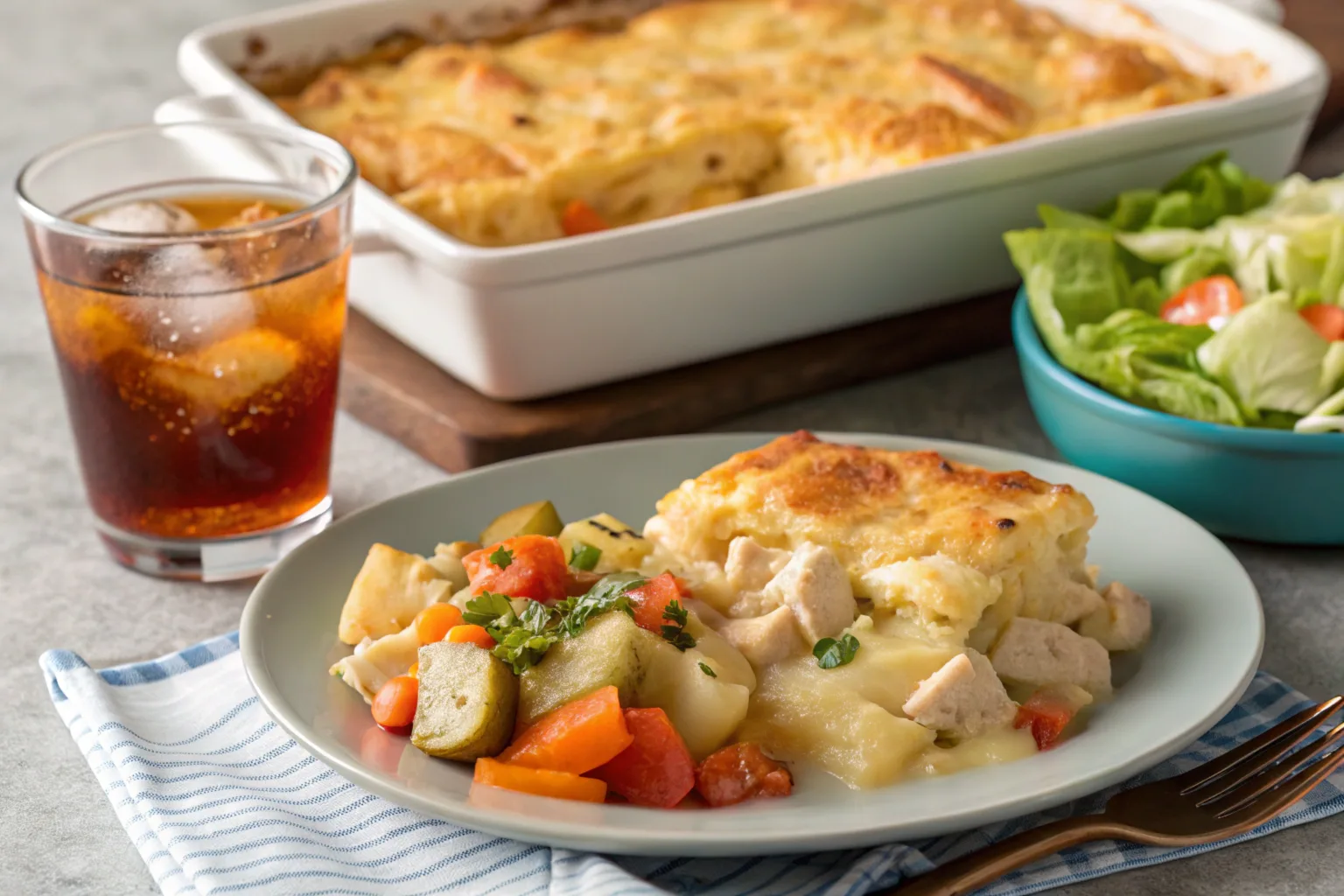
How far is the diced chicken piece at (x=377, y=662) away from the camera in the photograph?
2084 mm

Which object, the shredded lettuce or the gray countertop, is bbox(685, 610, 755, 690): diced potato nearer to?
the gray countertop

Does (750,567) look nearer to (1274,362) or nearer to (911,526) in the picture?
(911,526)

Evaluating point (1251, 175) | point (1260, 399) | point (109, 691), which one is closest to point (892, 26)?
point (1251, 175)

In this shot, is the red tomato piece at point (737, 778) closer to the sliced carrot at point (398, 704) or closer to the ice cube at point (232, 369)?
the sliced carrot at point (398, 704)

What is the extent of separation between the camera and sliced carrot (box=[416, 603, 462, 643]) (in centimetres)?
209

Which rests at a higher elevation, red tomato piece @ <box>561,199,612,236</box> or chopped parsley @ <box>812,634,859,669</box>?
chopped parsley @ <box>812,634,859,669</box>

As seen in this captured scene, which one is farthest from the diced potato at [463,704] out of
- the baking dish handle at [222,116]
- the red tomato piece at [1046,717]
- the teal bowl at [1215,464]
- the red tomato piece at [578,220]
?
the red tomato piece at [578,220]

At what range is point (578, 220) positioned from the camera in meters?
3.29

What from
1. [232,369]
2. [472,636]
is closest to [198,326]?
[232,369]

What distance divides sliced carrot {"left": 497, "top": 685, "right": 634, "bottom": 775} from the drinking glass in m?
0.90

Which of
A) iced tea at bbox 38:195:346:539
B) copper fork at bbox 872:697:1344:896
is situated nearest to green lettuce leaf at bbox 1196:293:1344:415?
copper fork at bbox 872:697:1344:896

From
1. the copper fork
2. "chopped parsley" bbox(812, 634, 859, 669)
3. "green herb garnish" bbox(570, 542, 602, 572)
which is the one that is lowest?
the copper fork

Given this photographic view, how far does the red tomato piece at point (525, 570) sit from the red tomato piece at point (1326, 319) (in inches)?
55.9

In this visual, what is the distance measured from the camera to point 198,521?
2.59 metres
